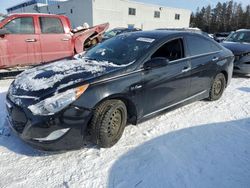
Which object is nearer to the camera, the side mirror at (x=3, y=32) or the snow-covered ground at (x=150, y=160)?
the snow-covered ground at (x=150, y=160)

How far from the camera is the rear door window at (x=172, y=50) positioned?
380 centimetres

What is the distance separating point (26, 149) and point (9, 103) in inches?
25.8

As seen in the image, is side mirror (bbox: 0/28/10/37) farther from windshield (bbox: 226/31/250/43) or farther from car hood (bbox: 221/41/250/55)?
windshield (bbox: 226/31/250/43)

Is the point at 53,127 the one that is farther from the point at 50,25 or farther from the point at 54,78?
the point at 50,25

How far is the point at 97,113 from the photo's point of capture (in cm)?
296

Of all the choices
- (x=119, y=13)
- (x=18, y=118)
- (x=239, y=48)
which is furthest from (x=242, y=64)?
(x=119, y=13)

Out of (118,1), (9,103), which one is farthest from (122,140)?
(118,1)

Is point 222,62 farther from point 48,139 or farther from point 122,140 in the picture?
point 48,139

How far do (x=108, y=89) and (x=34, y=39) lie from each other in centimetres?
463

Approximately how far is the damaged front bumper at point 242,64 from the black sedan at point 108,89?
3289 mm

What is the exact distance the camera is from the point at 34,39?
6715 mm

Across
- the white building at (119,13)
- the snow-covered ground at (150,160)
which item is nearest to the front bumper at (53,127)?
the snow-covered ground at (150,160)

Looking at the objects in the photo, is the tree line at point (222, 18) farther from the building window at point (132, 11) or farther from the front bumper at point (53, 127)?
the front bumper at point (53, 127)

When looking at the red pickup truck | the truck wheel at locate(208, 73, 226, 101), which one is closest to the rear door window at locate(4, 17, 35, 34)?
the red pickup truck
